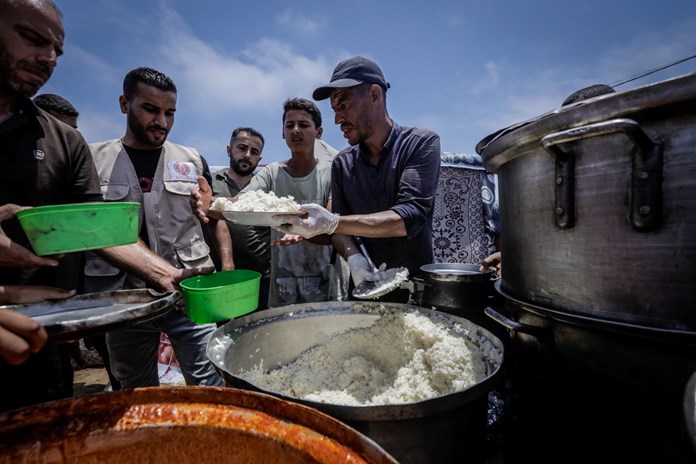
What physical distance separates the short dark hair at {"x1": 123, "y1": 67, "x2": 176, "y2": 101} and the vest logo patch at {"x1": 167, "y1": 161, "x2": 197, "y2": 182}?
553 millimetres

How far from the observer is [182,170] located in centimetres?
279

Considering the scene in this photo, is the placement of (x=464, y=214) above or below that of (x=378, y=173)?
below

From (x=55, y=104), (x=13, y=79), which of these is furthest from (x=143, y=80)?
(x=55, y=104)

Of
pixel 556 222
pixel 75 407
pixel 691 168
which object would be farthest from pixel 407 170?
pixel 75 407

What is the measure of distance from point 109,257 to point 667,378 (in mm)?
2330

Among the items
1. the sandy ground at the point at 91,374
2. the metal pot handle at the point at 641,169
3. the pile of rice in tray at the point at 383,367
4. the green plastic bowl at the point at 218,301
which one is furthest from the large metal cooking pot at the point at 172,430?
the sandy ground at the point at 91,374

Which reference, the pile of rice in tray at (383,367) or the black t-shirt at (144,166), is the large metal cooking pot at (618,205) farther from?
the black t-shirt at (144,166)

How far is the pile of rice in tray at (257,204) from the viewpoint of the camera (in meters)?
1.95

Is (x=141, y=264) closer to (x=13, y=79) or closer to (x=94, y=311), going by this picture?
(x=94, y=311)

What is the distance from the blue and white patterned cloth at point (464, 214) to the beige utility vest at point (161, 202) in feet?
10.4

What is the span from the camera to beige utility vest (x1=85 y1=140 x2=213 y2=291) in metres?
2.52

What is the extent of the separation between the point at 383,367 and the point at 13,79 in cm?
224

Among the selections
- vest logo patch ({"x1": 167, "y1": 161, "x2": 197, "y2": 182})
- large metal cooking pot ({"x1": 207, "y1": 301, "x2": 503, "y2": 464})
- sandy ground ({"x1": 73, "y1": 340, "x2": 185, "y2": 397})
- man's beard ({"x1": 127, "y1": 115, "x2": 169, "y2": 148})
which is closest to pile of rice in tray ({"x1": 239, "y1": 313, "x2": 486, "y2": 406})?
large metal cooking pot ({"x1": 207, "y1": 301, "x2": 503, "y2": 464})

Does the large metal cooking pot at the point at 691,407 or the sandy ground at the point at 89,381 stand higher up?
the large metal cooking pot at the point at 691,407
